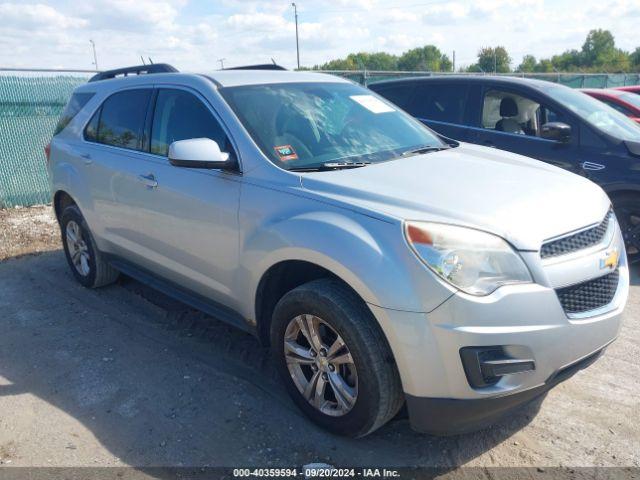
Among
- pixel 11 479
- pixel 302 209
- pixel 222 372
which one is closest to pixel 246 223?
pixel 302 209

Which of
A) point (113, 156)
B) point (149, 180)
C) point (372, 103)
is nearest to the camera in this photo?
point (149, 180)

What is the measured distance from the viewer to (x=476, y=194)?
9.24 feet

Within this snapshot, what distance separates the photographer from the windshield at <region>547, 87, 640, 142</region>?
5797 mm

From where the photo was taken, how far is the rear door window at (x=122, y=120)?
4199 millimetres

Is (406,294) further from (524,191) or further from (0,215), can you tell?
(0,215)

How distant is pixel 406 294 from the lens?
7.97 ft

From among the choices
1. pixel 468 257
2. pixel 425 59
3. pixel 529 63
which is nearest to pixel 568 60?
pixel 529 63

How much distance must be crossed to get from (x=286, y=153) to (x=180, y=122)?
98 cm

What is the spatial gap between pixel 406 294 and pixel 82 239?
12.2 ft

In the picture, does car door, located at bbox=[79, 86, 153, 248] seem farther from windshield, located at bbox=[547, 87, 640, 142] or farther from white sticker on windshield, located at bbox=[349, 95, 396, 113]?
windshield, located at bbox=[547, 87, 640, 142]

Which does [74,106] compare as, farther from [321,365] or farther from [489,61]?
[489,61]

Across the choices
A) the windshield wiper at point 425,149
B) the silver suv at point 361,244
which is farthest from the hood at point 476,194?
the windshield wiper at point 425,149

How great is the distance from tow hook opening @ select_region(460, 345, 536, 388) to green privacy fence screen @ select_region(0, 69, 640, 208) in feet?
27.2

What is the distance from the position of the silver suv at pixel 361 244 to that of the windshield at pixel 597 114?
2.56 metres
